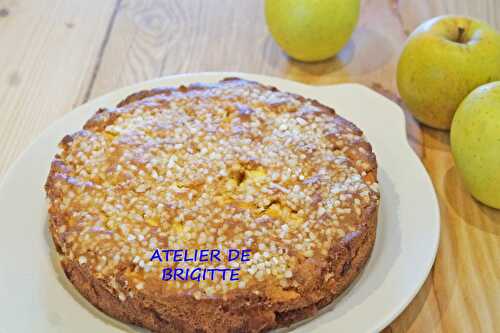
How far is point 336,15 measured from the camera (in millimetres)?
2086

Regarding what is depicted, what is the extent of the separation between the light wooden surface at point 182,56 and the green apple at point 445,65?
0.34ft

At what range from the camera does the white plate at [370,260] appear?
1.30 m

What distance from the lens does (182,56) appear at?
89.9 inches

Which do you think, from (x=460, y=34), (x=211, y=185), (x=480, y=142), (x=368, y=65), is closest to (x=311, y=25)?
(x=368, y=65)

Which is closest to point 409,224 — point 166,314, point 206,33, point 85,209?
point 166,314

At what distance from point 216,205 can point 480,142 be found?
754 millimetres

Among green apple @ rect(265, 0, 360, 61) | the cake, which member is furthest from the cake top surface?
green apple @ rect(265, 0, 360, 61)

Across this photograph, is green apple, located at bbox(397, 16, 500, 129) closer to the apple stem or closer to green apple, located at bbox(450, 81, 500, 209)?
the apple stem

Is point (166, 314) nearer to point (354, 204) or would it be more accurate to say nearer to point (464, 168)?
point (354, 204)

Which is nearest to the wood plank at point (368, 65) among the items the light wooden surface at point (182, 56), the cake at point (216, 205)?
the light wooden surface at point (182, 56)

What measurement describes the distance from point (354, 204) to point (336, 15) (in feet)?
3.03

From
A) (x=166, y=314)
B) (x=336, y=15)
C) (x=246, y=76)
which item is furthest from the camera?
(x=336, y=15)

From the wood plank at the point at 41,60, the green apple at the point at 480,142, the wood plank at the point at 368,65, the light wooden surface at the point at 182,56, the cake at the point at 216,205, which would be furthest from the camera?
the wood plank at the point at 41,60

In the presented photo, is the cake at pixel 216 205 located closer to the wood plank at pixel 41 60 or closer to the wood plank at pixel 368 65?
the wood plank at pixel 368 65
